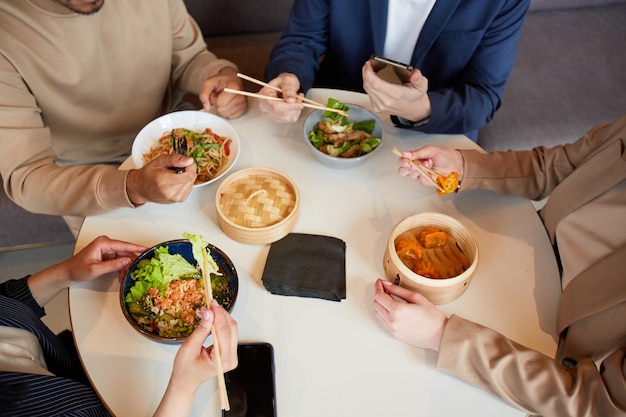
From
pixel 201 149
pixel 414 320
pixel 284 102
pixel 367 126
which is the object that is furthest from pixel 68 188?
pixel 414 320

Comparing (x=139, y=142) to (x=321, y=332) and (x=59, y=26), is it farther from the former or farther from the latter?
(x=321, y=332)

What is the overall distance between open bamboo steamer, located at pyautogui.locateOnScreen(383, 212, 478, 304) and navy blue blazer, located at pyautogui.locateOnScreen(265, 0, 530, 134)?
46 cm

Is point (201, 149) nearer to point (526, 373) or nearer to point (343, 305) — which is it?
point (343, 305)

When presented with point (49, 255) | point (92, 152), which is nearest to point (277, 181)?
point (92, 152)

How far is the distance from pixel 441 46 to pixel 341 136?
23.5 inches

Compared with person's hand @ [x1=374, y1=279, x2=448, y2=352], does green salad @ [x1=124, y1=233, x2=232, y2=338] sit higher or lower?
lower

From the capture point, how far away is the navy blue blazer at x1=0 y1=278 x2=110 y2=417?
0.99m

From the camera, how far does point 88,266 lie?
4.18 feet

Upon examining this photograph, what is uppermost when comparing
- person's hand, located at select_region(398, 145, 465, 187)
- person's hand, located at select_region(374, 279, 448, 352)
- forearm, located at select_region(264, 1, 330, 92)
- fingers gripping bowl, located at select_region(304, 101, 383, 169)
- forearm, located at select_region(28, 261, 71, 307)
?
forearm, located at select_region(264, 1, 330, 92)

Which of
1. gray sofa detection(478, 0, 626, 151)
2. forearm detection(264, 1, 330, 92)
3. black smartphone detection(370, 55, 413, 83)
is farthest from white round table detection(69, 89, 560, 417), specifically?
gray sofa detection(478, 0, 626, 151)

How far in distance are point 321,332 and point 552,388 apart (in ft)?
1.87

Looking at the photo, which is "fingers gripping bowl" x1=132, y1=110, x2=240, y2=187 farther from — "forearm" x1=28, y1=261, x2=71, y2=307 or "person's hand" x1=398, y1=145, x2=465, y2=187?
"person's hand" x1=398, y1=145, x2=465, y2=187

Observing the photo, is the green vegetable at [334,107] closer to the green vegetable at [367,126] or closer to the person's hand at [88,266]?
the green vegetable at [367,126]

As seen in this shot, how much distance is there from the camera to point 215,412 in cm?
110
